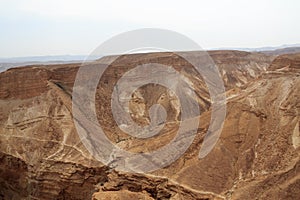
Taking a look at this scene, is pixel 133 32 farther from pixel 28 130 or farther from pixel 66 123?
pixel 28 130

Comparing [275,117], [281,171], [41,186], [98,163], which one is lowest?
[41,186]

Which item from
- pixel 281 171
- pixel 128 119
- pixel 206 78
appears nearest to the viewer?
pixel 281 171

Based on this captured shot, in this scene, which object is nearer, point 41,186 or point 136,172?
point 136,172

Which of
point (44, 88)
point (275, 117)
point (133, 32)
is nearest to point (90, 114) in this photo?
point (44, 88)

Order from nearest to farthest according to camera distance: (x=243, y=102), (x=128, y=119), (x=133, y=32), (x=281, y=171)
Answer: (x=281, y=171), (x=243, y=102), (x=133, y=32), (x=128, y=119)

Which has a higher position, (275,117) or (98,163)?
(275,117)

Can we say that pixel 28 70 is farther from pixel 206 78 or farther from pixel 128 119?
pixel 206 78

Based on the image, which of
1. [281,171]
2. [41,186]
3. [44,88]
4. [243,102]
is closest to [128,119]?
[44,88]
